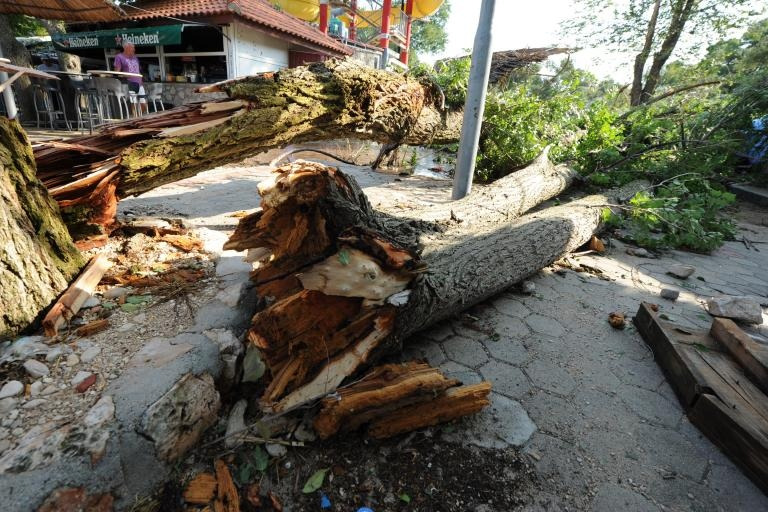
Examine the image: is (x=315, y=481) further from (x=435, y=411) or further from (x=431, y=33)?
(x=431, y=33)

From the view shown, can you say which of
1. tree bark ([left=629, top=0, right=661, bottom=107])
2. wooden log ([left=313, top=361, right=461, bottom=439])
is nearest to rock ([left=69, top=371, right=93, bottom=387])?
wooden log ([left=313, top=361, right=461, bottom=439])

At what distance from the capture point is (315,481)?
138 cm

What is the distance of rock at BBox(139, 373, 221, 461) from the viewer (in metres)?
1.32

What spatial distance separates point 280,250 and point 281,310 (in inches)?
16.0

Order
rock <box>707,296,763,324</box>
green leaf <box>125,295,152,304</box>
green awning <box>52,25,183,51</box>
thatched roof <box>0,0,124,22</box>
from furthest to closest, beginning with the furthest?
green awning <box>52,25,183,51</box>
thatched roof <box>0,0,124,22</box>
rock <box>707,296,763,324</box>
green leaf <box>125,295,152,304</box>

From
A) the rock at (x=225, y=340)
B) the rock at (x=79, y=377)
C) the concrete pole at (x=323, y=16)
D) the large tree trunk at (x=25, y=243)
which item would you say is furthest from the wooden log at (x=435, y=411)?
the concrete pole at (x=323, y=16)

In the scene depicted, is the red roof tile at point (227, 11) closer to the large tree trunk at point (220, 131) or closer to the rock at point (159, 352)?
the large tree trunk at point (220, 131)

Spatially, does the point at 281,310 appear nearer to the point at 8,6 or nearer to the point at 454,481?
the point at 454,481

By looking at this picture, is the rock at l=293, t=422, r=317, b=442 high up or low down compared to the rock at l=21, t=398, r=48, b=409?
down

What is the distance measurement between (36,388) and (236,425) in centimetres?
73

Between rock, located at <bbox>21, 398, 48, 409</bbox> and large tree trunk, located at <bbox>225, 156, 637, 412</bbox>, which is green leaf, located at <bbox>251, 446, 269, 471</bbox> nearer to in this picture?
large tree trunk, located at <bbox>225, 156, 637, 412</bbox>

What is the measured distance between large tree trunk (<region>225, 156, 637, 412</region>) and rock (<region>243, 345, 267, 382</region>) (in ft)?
0.39

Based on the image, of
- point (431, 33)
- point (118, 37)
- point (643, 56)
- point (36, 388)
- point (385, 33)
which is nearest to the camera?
point (36, 388)

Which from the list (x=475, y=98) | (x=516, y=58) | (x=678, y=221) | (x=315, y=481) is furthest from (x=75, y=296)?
(x=516, y=58)
